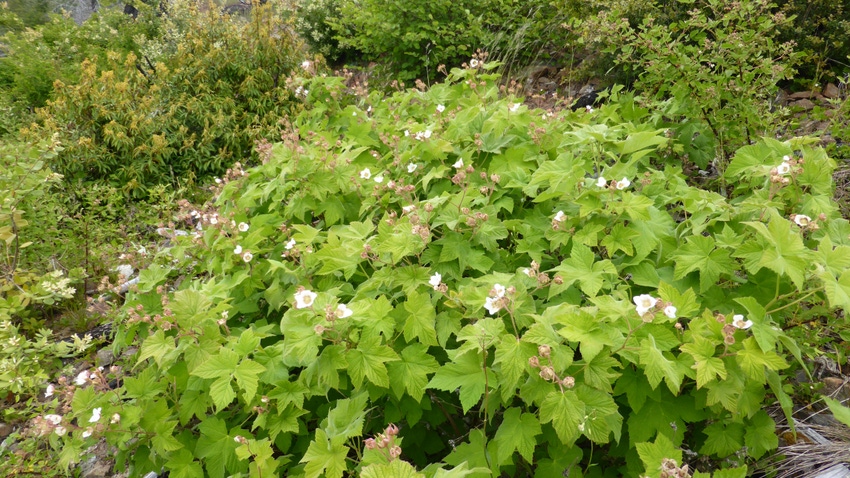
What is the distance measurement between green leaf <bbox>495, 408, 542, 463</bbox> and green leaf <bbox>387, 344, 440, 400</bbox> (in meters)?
0.29

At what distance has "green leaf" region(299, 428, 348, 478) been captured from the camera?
1.42 metres

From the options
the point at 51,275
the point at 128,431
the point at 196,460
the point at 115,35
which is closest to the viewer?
the point at 128,431

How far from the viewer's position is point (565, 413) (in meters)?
1.37

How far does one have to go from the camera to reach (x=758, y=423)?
1639 millimetres

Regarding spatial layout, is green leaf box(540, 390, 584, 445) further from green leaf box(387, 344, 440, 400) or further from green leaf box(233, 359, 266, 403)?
green leaf box(233, 359, 266, 403)

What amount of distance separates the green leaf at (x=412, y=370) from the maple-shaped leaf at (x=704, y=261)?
0.93 m

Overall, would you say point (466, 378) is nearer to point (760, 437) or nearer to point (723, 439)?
point (723, 439)

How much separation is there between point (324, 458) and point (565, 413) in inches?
27.6

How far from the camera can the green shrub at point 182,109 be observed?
197 inches

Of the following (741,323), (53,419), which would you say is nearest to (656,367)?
(741,323)

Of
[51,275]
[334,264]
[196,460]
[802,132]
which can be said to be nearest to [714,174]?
[802,132]

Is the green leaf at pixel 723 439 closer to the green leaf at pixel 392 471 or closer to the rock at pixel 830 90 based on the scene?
the green leaf at pixel 392 471

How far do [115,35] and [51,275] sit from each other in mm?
6371

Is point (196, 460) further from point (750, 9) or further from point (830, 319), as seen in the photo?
point (750, 9)
